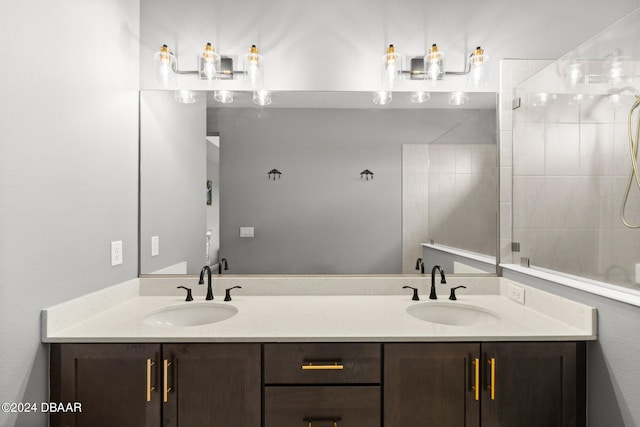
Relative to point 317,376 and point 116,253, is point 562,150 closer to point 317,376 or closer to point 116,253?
point 317,376

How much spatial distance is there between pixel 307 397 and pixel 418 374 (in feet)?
1.48

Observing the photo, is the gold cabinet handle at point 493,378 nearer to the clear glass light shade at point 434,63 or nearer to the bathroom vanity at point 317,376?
the bathroom vanity at point 317,376

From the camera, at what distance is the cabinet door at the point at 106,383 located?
128cm

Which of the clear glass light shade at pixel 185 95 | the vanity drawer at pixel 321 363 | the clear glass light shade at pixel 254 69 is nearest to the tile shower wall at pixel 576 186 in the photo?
the vanity drawer at pixel 321 363

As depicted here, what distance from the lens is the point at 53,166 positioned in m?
1.28

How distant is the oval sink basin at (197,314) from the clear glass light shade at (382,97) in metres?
1.41

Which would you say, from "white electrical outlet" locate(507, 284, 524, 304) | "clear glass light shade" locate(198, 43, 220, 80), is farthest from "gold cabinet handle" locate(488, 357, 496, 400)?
"clear glass light shade" locate(198, 43, 220, 80)

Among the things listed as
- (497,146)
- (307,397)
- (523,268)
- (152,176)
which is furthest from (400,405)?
(152,176)

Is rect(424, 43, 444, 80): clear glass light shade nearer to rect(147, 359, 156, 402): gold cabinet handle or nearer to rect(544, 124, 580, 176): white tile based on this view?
rect(544, 124, 580, 176): white tile

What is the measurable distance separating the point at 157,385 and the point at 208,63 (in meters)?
1.63

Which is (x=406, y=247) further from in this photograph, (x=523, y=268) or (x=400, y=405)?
(x=400, y=405)

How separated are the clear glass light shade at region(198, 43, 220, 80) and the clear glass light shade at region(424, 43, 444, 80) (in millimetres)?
1218

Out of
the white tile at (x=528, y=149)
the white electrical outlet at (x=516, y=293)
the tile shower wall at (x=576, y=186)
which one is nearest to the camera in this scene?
the tile shower wall at (x=576, y=186)

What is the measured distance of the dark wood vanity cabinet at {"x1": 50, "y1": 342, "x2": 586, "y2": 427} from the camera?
1284 millimetres
